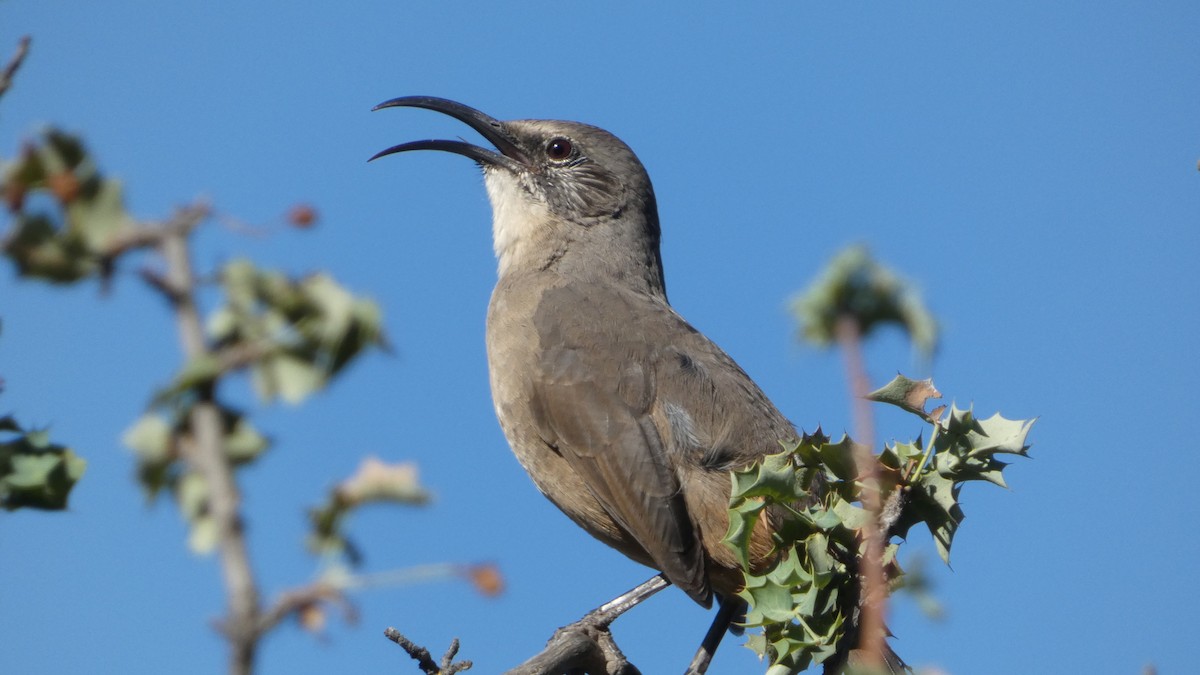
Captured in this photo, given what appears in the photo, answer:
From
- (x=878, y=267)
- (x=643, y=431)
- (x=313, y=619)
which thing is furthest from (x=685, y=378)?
(x=313, y=619)

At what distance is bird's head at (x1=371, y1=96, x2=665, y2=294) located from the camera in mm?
6625

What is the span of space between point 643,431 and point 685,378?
376 mm

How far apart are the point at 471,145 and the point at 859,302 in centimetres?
575

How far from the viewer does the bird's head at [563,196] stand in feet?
21.7

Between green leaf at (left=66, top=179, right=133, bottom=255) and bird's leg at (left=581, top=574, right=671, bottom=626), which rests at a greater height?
bird's leg at (left=581, top=574, right=671, bottom=626)

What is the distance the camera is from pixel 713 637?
5.55 m

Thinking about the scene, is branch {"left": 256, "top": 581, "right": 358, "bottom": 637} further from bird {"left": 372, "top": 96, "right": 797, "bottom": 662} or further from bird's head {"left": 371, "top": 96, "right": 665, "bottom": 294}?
bird's head {"left": 371, "top": 96, "right": 665, "bottom": 294}

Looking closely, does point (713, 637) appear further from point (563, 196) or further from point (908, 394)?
point (908, 394)

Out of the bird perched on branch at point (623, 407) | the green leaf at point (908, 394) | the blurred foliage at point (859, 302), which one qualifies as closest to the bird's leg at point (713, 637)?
the bird perched on branch at point (623, 407)

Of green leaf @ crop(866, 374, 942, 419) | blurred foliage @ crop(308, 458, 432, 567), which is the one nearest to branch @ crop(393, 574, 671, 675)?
green leaf @ crop(866, 374, 942, 419)

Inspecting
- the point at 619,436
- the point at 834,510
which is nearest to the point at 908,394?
the point at 834,510

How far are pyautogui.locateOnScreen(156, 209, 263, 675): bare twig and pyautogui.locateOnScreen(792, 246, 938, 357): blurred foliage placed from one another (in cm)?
83

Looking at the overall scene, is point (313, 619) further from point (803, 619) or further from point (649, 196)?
point (649, 196)

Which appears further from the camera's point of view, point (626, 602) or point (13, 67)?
point (626, 602)
